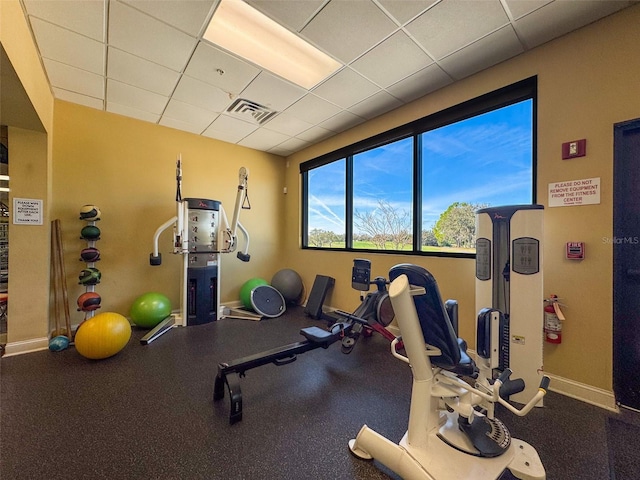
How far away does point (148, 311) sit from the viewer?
136 inches

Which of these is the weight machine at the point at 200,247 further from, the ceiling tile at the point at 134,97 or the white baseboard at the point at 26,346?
the white baseboard at the point at 26,346

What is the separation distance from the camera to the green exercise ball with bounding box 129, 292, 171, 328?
3.44m

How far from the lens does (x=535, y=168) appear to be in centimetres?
230

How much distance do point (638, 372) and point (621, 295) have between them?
0.53m

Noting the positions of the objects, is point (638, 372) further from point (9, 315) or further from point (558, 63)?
point (9, 315)

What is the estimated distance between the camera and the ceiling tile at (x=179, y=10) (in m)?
1.92

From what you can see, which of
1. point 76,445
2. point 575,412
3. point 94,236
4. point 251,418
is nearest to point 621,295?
point 575,412

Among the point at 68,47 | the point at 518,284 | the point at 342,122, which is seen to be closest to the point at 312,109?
the point at 342,122

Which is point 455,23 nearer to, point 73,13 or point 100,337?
point 73,13

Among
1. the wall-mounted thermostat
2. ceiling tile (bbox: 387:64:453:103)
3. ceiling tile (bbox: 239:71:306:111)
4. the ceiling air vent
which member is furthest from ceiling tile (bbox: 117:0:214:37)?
the wall-mounted thermostat

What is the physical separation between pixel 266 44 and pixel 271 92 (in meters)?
0.64

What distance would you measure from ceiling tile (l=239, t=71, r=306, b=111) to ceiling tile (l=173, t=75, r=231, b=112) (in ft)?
0.90

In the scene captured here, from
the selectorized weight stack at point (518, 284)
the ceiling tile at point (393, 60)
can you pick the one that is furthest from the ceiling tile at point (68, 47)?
the selectorized weight stack at point (518, 284)

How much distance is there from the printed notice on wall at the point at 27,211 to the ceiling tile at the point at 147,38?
6.10ft
